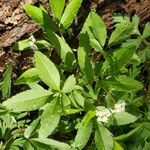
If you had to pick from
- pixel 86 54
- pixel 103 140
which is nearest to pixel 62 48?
pixel 86 54

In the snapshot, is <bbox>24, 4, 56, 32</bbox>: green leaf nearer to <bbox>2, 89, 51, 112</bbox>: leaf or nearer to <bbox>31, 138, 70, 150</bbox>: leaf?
<bbox>2, 89, 51, 112</bbox>: leaf

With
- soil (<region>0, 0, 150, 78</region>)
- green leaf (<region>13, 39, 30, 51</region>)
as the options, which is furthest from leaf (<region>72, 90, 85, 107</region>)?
soil (<region>0, 0, 150, 78</region>)

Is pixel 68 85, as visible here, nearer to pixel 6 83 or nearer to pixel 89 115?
pixel 89 115

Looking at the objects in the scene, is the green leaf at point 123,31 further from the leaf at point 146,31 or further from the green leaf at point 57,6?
the leaf at point 146,31

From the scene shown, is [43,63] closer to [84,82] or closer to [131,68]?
[84,82]

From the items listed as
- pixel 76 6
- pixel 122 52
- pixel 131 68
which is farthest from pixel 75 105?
pixel 131 68

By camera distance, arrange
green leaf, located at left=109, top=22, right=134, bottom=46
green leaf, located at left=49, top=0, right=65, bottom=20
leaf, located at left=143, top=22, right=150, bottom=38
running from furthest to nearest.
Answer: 1. leaf, located at left=143, top=22, right=150, bottom=38
2. green leaf, located at left=109, top=22, right=134, bottom=46
3. green leaf, located at left=49, top=0, right=65, bottom=20
